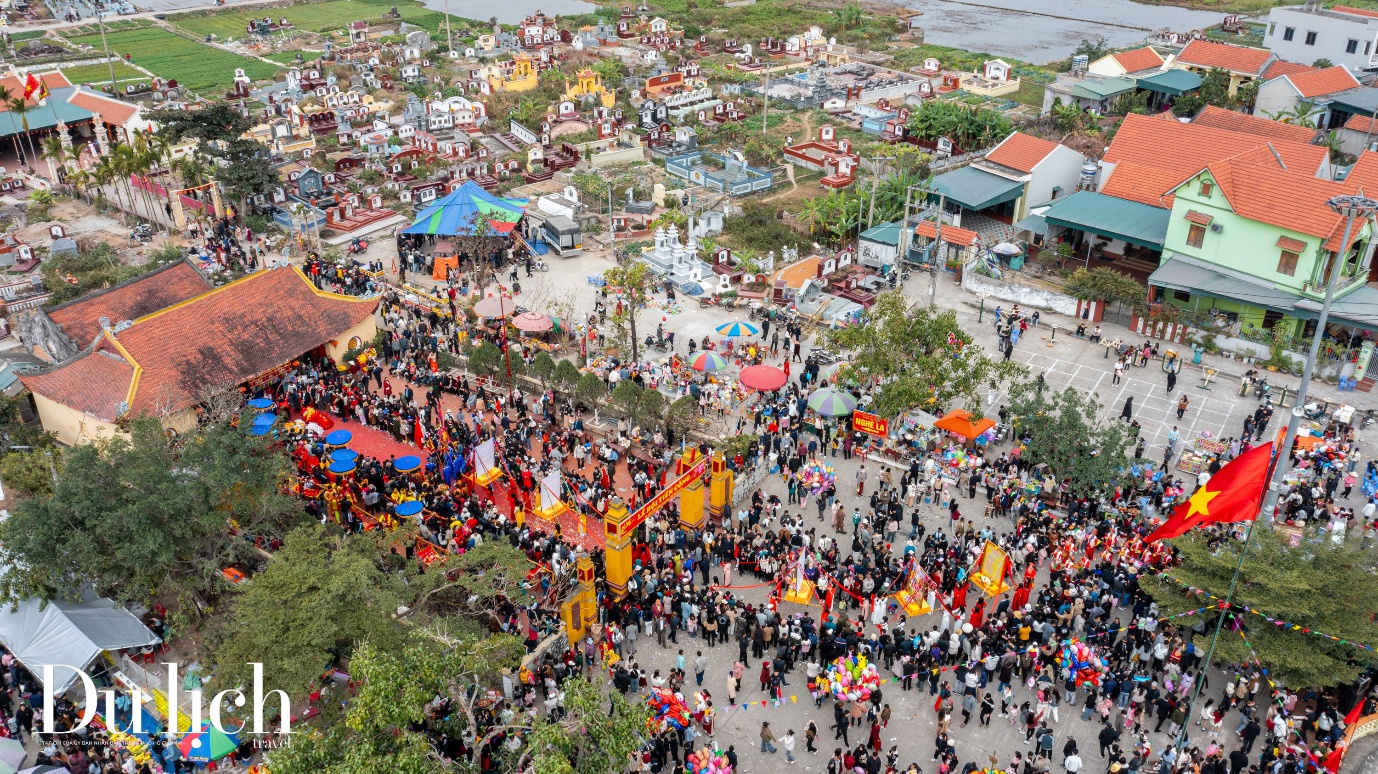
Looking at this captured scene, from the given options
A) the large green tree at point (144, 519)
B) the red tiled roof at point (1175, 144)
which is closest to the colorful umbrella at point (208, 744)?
the large green tree at point (144, 519)

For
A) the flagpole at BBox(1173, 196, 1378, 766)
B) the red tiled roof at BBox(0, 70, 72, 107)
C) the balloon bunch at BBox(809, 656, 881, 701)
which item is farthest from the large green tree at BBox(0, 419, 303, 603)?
the red tiled roof at BBox(0, 70, 72, 107)

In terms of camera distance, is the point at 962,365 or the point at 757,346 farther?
the point at 757,346

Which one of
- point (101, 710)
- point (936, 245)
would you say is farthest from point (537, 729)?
point (936, 245)

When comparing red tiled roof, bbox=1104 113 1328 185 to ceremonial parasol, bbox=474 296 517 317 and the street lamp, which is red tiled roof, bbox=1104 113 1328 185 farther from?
ceremonial parasol, bbox=474 296 517 317

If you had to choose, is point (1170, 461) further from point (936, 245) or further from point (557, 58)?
point (557, 58)

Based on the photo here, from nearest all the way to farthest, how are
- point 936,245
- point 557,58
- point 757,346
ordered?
point 757,346
point 936,245
point 557,58

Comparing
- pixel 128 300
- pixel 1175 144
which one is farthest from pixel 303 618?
pixel 1175 144

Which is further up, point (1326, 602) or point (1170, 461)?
point (1326, 602)
